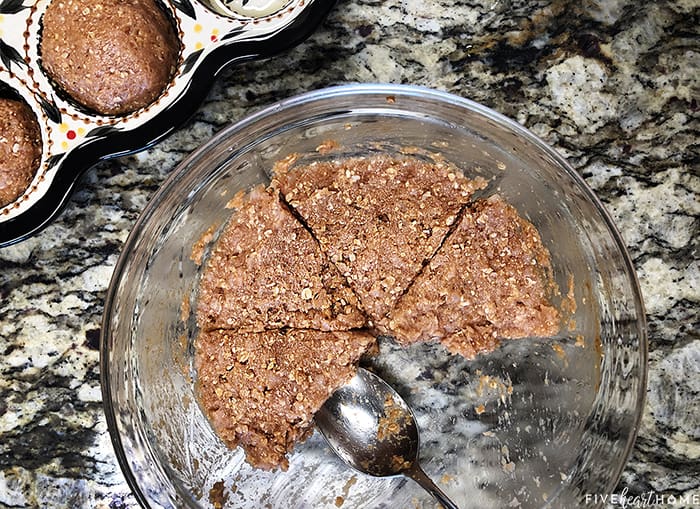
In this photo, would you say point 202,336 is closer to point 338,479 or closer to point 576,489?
point 338,479

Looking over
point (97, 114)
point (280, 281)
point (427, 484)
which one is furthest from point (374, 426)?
point (97, 114)

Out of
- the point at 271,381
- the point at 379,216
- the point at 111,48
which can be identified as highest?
the point at 111,48

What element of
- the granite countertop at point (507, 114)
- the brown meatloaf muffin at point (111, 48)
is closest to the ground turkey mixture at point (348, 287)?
the granite countertop at point (507, 114)

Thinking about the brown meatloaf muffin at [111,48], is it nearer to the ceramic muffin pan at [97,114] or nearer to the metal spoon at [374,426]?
the ceramic muffin pan at [97,114]

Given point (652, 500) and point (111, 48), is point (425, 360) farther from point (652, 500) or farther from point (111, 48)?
point (111, 48)

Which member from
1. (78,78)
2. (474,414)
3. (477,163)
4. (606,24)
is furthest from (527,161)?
(78,78)

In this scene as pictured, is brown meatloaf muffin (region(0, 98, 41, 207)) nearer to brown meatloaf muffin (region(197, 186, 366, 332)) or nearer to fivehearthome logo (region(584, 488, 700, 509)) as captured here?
brown meatloaf muffin (region(197, 186, 366, 332))
